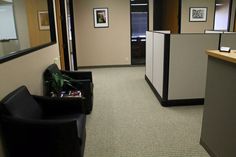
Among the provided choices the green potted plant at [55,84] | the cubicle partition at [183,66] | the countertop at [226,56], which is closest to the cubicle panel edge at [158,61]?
the cubicle partition at [183,66]

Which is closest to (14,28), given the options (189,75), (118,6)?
(189,75)

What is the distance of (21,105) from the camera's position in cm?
197

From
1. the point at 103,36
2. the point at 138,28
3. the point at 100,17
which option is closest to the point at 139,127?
the point at 103,36

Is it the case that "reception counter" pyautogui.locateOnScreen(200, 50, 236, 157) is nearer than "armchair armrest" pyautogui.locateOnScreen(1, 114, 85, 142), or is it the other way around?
"armchair armrest" pyautogui.locateOnScreen(1, 114, 85, 142)

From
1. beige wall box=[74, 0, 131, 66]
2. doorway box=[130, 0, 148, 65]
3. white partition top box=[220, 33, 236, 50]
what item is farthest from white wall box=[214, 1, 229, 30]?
white partition top box=[220, 33, 236, 50]

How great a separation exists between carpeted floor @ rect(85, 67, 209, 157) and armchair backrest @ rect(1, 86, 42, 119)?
0.78 m

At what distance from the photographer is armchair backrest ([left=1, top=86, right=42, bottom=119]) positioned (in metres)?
1.77

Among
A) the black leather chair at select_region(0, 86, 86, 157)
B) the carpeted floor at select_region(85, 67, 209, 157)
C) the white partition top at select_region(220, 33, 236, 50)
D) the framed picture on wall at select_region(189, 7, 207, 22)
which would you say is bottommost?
the carpeted floor at select_region(85, 67, 209, 157)

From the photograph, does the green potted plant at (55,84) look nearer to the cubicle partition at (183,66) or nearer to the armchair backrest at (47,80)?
the armchair backrest at (47,80)

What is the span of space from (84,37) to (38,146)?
5.44m

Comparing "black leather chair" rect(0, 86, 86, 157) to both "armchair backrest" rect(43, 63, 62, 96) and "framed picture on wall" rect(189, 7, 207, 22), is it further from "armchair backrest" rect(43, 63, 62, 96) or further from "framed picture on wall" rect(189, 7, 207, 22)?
"framed picture on wall" rect(189, 7, 207, 22)

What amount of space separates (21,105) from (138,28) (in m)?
6.33

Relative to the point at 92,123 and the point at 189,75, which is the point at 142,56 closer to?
the point at 189,75

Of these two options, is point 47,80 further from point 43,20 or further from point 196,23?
point 196,23
